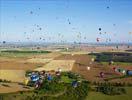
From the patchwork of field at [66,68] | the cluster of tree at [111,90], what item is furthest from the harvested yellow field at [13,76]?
the cluster of tree at [111,90]

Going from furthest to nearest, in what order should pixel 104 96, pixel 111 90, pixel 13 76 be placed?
pixel 13 76 < pixel 111 90 < pixel 104 96

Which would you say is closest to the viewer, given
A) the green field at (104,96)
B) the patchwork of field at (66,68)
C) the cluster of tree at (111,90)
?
the green field at (104,96)

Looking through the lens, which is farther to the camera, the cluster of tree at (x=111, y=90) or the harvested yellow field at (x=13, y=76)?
the harvested yellow field at (x=13, y=76)

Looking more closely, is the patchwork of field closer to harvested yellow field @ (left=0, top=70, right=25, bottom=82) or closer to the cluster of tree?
harvested yellow field @ (left=0, top=70, right=25, bottom=82)

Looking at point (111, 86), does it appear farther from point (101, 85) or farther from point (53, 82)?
point (53, 82)

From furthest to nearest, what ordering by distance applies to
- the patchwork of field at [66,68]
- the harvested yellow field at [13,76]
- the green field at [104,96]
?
the patchwork of field at [66,68], the harvested yellow field at [13,76], the green field at [104,96]

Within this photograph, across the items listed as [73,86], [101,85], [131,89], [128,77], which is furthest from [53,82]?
[128,77]

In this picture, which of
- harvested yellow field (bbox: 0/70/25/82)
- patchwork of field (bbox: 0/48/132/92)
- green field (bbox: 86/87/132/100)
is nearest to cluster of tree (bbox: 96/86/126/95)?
green field (bbox: 86/87/132/100)

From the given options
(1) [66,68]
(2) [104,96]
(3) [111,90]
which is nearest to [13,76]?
(1) [66,68]

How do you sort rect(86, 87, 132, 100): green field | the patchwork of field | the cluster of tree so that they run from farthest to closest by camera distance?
1. the patchwork of field
2. the cluster of tree
3. rect(86, 87, 132, 100): green field

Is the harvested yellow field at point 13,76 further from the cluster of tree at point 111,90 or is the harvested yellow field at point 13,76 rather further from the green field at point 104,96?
the green field at point 104,96

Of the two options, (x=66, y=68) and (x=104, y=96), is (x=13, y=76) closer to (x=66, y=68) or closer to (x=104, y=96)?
(x=66, y=68)
